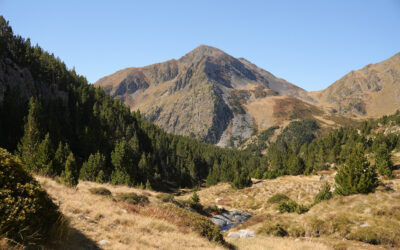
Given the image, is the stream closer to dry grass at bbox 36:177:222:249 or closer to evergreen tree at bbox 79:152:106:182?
evergreen tree at bbox 79:152:106:182

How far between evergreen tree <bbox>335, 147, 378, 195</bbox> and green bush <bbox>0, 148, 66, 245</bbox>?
41231 millimetres

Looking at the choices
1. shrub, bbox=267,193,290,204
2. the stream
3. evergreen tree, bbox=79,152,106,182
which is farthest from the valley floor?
evergreen tree, bbox=79,152,106,182

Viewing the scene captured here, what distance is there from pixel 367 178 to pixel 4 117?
97087 millimetres

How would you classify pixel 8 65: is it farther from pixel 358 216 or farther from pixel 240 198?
pixel 358 216

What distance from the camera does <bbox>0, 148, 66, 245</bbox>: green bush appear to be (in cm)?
669

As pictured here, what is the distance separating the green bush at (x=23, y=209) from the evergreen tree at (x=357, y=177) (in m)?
41.2

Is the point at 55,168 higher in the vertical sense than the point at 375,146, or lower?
higher

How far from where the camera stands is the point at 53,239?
8094 millimetres

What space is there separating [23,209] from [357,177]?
43.1 meters

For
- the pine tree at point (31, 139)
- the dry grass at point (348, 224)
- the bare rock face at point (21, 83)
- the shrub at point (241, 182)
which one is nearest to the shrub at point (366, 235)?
the dry grass at point (348, 224)

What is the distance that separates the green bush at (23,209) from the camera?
669 cm

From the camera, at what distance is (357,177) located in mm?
35781

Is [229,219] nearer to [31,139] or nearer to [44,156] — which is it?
[44,156]

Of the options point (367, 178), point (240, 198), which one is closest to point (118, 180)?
point (240, 198)
